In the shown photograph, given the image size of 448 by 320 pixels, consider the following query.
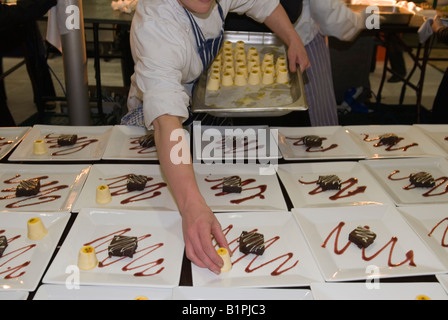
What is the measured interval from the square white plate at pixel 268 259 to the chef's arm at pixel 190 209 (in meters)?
0.05

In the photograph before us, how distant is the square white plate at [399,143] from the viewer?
1.79 m

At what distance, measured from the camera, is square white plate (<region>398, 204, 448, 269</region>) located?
131 cm

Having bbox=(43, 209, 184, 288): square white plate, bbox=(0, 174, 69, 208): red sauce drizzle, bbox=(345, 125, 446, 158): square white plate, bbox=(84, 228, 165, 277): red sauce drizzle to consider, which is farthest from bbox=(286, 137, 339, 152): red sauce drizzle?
bbox=(0, 174, 69, 208): red sauce drizzle

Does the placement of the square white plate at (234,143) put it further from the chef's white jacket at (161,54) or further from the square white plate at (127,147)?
the chef's white jacket at (161,54)

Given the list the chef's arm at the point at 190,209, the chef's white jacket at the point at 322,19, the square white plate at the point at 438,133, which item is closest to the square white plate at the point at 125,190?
the chef's arm at the point at 190,209

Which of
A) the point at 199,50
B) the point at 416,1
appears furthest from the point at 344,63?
the point at 199,50

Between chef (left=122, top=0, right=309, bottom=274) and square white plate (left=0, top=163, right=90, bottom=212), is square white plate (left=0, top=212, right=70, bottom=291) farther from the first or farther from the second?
chef (left=122, top=0, right=309, bottom=274)

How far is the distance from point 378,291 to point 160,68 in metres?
0.83

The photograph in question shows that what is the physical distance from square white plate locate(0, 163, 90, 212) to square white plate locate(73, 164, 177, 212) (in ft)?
0.11

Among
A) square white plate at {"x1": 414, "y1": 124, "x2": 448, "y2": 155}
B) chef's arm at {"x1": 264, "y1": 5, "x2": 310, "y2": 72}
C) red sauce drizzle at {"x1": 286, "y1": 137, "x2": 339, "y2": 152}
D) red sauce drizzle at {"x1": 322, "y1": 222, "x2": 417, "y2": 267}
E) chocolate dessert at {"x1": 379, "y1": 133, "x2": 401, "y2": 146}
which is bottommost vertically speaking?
red sauce drizzle at {"x1": 322, "y1": 222, "x2": 417, "y2": 267}

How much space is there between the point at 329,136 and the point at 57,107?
10.7 feet

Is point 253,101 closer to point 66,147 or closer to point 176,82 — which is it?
point 176,82

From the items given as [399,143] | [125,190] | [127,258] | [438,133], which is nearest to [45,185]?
[125,190]
